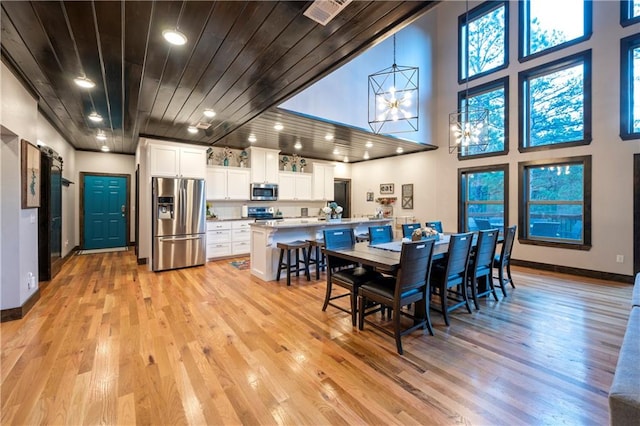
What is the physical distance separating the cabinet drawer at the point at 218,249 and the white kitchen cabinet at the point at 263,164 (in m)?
1.66

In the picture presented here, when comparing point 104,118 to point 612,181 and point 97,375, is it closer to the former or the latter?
point 97,375

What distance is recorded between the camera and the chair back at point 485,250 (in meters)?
3.28

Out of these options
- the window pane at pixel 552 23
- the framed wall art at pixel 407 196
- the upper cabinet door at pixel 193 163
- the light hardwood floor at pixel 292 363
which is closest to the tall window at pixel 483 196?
the framed wall art at pixel 407 196

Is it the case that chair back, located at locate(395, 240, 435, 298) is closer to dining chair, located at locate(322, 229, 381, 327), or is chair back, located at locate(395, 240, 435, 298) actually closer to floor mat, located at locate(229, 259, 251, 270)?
dining chair, located at locate(322, 229, 381, 327)

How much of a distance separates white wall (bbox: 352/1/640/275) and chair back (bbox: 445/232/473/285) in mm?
3323

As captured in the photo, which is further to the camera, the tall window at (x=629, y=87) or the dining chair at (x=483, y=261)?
the tall window at (x=629, y=87)

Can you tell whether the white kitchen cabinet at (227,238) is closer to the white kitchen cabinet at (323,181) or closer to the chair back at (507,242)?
the white kitchen cabinet at (323,181)

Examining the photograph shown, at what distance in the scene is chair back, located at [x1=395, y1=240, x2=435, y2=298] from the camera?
7.76ft

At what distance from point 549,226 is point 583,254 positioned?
68 cm

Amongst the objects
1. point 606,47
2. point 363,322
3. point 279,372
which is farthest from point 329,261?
point 606,47

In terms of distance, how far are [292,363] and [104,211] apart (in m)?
7.27

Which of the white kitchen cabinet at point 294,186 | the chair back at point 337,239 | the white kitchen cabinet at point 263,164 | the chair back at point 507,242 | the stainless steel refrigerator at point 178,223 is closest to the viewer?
the chair back at point 337,239

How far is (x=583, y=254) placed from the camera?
4.77 m

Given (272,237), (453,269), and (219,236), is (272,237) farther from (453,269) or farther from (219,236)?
(453,269)
